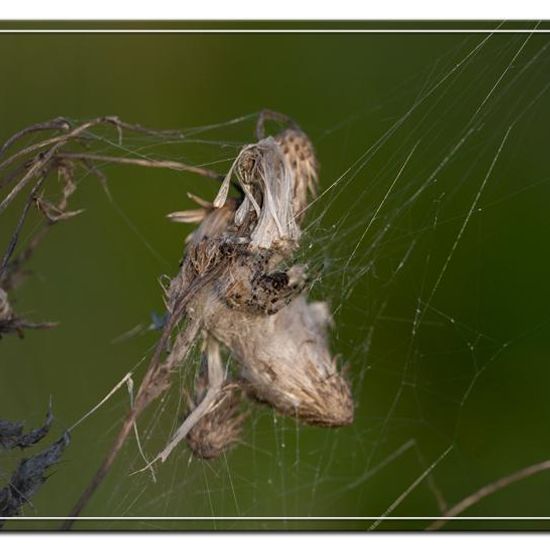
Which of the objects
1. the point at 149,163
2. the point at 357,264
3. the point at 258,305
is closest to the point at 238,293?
the point at 258,305

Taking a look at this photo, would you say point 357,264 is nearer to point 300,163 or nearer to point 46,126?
point 300,163

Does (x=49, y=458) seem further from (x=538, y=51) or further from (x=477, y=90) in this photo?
(x=538, y=51)

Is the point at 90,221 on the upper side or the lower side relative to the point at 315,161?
lower

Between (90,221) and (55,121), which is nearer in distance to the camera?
(55,121)

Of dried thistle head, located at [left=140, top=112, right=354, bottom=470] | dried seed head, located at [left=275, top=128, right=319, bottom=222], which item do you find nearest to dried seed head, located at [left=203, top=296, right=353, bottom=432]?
dried thistle head, located at [left=140, top=112, right=354, bottom=470]

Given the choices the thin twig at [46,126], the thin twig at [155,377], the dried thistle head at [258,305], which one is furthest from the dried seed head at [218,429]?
the thin twig at [46,126]

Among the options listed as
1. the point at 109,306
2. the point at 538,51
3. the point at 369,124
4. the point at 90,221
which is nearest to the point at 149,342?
the point at 109,306
